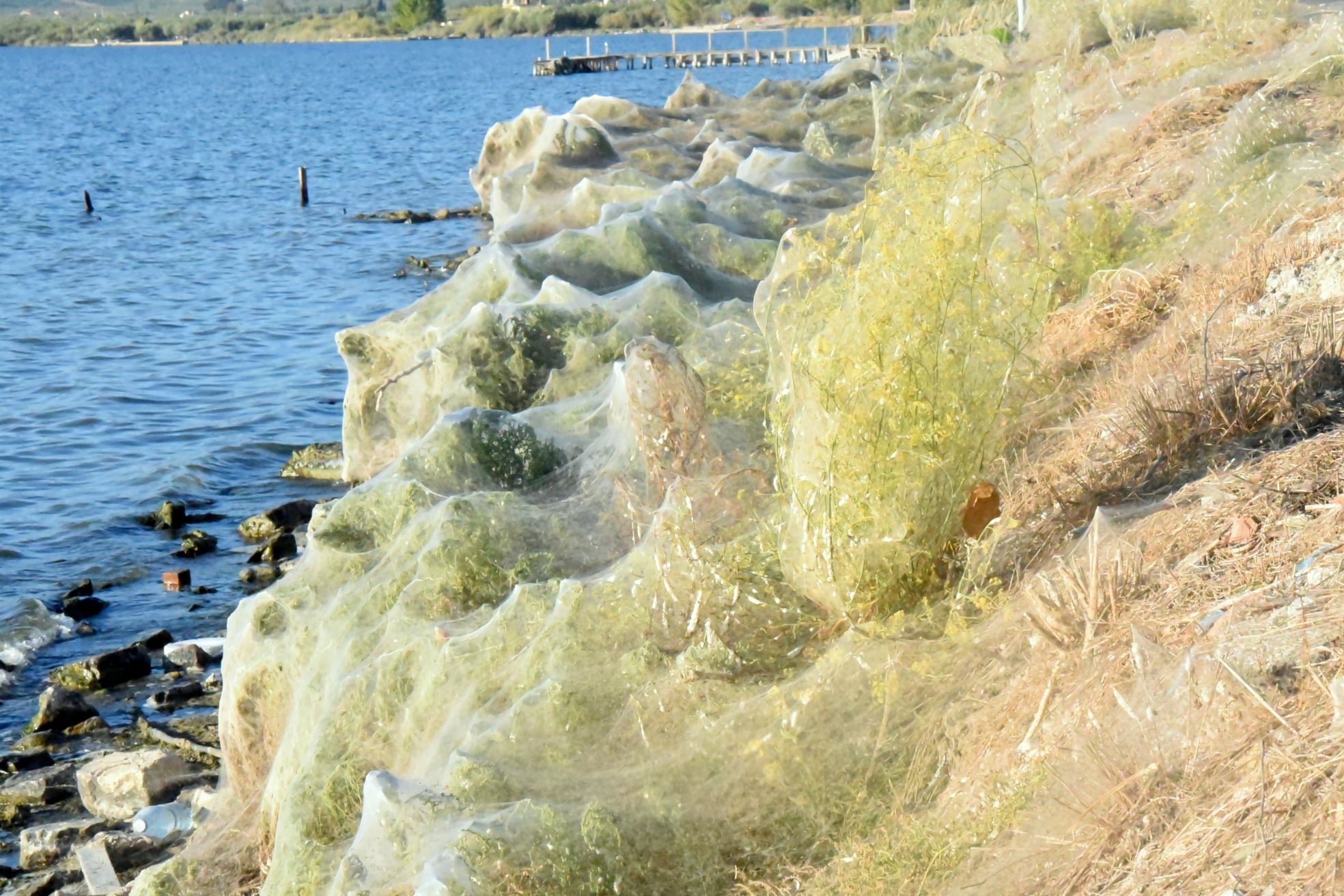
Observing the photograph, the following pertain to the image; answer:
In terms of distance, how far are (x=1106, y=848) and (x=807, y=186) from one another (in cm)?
1191

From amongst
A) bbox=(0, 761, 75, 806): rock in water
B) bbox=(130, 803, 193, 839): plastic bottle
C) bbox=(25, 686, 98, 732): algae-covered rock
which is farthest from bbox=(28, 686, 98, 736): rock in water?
bbox=(130, 803, 193, 839): plastic bottle

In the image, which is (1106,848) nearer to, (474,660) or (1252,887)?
(1252,887)

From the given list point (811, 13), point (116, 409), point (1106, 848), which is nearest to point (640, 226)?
point (1106, 848)

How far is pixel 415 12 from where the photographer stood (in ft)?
629

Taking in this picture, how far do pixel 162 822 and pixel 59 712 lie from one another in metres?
2.30

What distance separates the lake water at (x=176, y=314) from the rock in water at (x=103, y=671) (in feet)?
0.97

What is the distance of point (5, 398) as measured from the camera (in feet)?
69.4

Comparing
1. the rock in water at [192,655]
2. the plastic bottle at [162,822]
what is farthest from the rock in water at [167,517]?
the plastic bottle at [162,822]

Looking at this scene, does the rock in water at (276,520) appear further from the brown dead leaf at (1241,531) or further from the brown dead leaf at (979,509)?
the brown dead leaf at (1241,531)

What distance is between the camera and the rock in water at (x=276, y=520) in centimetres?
1433

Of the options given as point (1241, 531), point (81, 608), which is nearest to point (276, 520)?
point (81, 608)

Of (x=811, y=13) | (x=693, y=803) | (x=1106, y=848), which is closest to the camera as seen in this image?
(x=1106, y=848)

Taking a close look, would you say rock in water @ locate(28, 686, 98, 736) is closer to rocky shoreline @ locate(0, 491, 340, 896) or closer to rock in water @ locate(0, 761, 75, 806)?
rocky shoreline @ locate(0, 491, 340, 896)

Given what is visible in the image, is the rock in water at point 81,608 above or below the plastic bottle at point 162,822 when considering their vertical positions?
below
